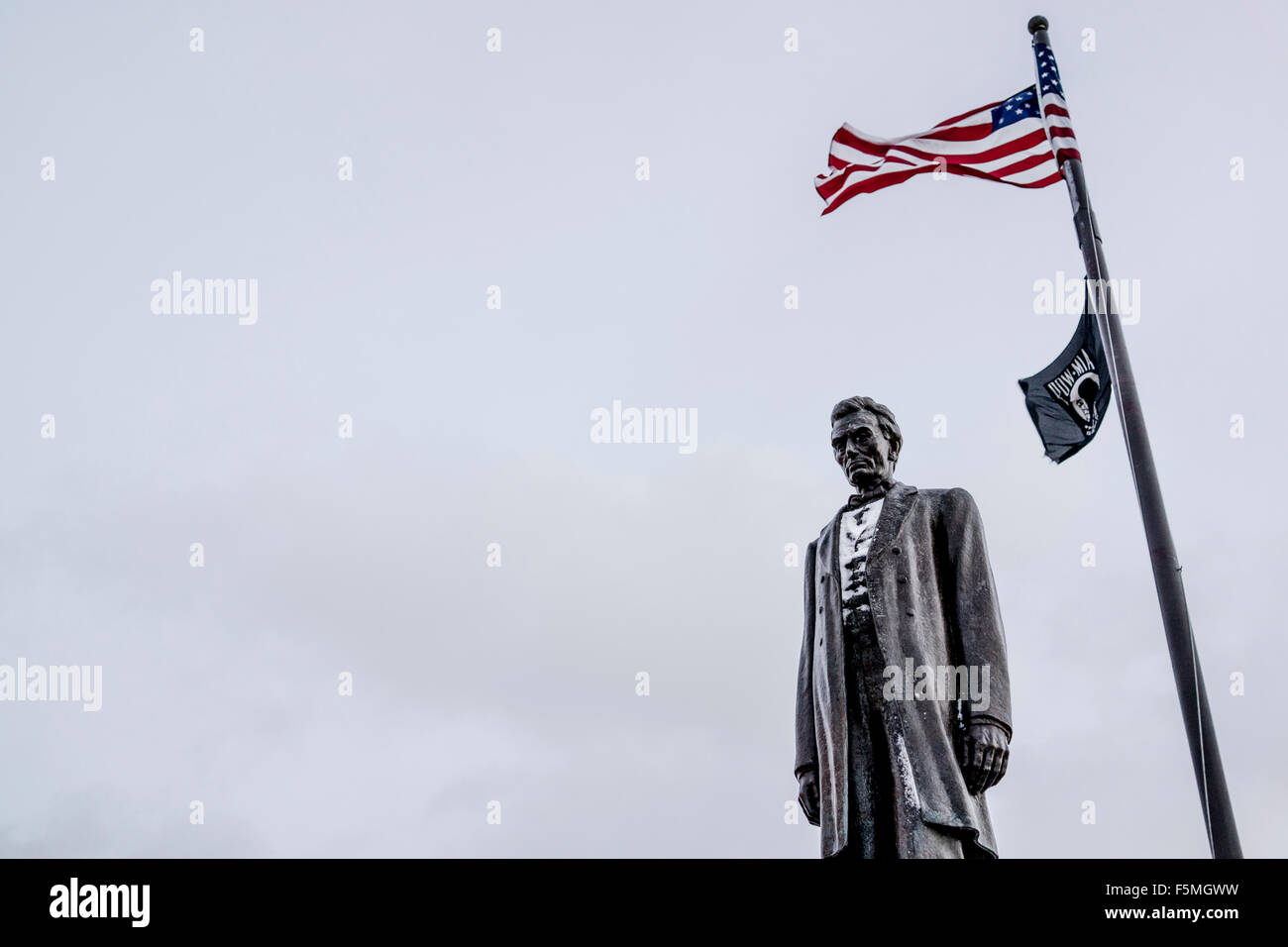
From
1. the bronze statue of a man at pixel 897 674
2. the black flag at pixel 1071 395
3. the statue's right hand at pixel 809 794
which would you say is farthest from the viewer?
the black flag at pixel 1071 395

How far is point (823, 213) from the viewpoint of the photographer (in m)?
13.8

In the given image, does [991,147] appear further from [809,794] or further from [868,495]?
[809,794]

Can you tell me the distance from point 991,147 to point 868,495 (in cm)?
639

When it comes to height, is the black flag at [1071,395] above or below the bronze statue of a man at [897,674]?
above

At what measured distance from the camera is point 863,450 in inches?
338

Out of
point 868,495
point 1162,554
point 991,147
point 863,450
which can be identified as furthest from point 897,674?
point 991,147

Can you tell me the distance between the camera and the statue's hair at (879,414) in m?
8.68

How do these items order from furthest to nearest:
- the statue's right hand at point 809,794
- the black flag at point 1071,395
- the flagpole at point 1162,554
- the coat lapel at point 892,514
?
the black flag at point 1071,395
the flagpole at point 1162,554
the coat lapel at point 892,514
the statue's right hand at point 809,794

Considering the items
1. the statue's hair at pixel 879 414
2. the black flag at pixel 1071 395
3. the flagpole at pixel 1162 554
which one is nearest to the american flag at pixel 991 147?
the flagpole at pixel 1162 554

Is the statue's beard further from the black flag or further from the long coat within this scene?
the black flag

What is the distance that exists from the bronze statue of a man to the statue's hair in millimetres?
16

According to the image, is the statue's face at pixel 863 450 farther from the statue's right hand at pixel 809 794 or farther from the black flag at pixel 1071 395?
the black flag at pixel 1071 395
